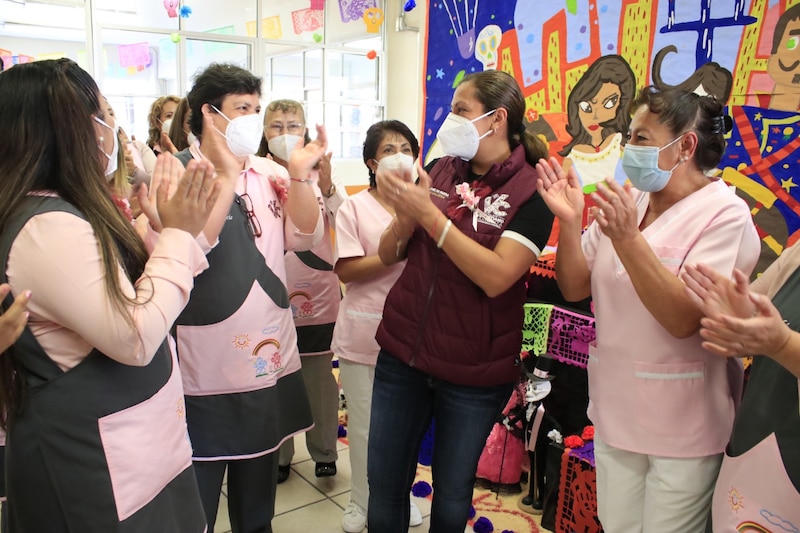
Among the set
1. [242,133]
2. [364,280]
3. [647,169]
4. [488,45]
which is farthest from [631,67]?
[242,133]

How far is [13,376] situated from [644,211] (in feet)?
4.90

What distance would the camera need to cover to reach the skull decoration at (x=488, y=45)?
3.34 metres

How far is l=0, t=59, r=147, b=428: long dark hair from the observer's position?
44.1 inches

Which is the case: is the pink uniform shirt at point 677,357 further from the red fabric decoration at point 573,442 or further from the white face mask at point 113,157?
the white face mask at point 113,157

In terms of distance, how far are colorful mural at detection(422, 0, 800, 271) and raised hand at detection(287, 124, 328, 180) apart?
1431 mm

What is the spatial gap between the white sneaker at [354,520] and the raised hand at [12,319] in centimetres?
178

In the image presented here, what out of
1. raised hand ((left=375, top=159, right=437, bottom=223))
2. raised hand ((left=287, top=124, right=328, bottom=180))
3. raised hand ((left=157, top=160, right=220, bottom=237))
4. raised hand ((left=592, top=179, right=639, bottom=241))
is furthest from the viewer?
raised hand ((left=287, top=124, right=328, bottom=180))

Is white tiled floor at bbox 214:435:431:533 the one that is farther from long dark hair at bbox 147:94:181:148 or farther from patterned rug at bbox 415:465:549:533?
long dark hair at bbox 147:94:181:148

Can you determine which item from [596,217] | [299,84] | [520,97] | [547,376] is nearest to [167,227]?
[596,217]

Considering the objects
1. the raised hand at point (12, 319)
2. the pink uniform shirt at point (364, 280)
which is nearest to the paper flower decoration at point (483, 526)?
the pink uniform shirt at point (364, 280)

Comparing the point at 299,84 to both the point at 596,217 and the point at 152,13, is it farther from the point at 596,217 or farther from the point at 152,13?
the point at 596,217

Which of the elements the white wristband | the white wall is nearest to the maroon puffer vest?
the white wristband

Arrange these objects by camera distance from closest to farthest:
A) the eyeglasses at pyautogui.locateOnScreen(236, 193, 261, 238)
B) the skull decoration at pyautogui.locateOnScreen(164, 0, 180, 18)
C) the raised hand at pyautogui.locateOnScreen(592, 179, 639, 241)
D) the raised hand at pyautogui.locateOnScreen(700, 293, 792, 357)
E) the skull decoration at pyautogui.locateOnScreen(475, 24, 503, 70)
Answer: the raised hand at pyautogui.locateOnScreen(700, 293, 792, 357) → the raised hand at pyautogui.locateOnScreen(592, 179, 639, 241) → the eyeglasses at pyautogui.locateOnScreen(236, 193, 261, 238) → the skull decoration at pyautogui.locateOnScreen(475, 24, 503, 70) → the skull decoration at pyautogui.locateOnScreen(164, 0, 180, 18)

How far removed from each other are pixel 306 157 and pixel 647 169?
1.04 meters
